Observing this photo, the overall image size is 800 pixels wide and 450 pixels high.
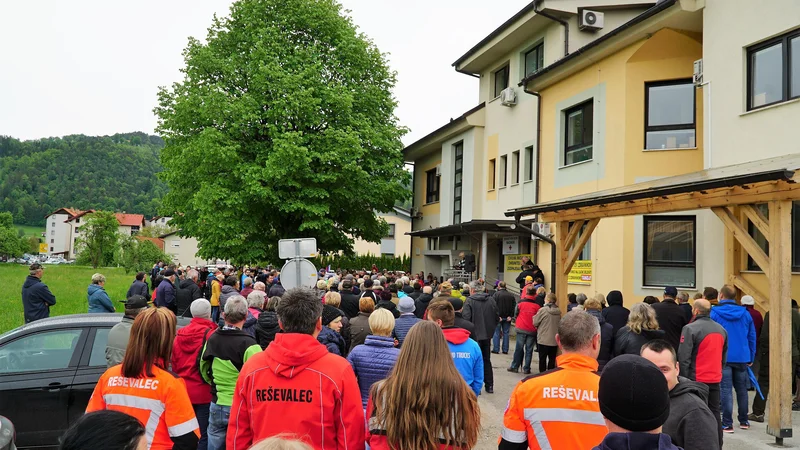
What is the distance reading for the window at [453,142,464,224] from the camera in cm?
2633

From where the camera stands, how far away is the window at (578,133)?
17391 millimetres

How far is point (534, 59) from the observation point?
2152 centimetres

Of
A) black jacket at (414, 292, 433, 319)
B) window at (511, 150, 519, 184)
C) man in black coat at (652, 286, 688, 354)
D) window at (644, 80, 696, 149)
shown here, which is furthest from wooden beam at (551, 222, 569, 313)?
window at (511, 150, 519, 184)

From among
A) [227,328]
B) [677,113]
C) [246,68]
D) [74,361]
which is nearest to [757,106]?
[677,113]

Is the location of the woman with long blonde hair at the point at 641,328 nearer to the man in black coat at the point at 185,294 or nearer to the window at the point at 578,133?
the window at the point at 578,133

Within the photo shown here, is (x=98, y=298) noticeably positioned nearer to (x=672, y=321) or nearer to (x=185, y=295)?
(x=185, y=295)

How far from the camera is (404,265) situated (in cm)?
3975

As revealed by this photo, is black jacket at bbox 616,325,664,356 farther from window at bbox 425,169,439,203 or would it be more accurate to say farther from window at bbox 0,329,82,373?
window at bbox 425,169,439,203

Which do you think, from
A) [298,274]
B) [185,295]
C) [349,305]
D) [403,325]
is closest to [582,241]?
[349,305]

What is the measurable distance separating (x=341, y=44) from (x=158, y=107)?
8.79m

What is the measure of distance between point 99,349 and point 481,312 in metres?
6.84

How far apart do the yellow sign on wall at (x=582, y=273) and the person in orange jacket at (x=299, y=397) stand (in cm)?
1417

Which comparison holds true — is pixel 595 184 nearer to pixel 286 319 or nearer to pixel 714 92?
pixel 714 92

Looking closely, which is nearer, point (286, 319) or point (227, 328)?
point (286, 319)
